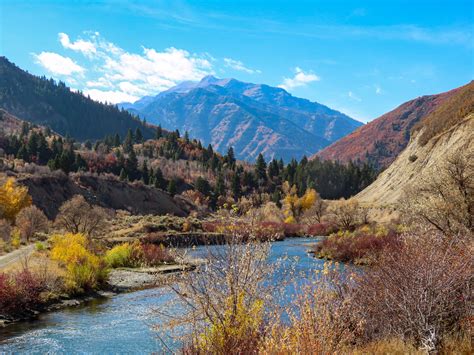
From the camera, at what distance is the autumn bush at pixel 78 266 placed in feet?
98.8

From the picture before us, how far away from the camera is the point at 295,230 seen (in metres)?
84.6

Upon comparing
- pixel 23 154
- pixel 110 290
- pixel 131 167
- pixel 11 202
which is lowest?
pixel 110 290

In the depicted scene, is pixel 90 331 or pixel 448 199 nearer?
pixel 90 331

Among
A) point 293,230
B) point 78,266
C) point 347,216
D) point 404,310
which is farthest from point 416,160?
point 404,310

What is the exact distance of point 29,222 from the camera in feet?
173

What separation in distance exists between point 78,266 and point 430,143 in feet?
219

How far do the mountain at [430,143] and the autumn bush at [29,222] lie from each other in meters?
52.4

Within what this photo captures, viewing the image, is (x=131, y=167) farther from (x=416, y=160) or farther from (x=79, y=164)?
(x=416, y=160)

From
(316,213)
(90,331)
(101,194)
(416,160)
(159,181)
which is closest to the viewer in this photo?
(90,331)

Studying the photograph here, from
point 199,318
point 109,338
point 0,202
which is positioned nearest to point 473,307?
point 199,318

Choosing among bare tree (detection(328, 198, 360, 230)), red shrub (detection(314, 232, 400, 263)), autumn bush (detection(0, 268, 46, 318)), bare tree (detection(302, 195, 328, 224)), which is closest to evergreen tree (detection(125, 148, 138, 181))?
bare tree (detection(302, 195, 328, 224))

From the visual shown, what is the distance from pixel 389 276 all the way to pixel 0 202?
58021mm

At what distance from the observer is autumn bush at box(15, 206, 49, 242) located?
2019 inches

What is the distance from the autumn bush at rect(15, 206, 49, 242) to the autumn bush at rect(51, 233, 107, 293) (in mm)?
19745
